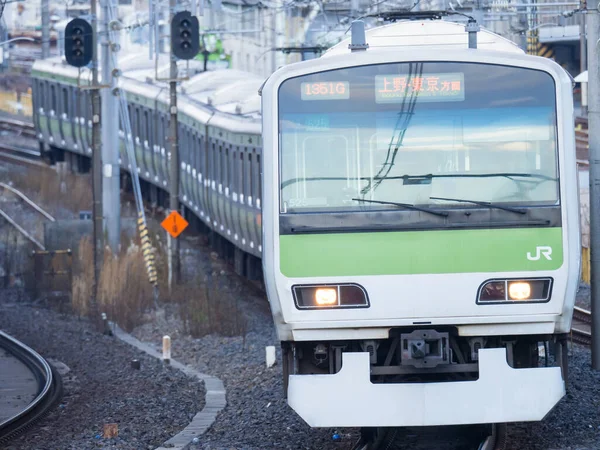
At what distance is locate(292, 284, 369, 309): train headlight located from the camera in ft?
26.3

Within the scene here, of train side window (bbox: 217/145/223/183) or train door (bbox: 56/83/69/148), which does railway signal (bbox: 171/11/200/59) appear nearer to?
train side window (bbox: 217/145/223/183)

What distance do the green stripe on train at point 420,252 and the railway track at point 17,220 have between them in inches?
599

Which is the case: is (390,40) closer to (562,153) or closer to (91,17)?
(562,153)

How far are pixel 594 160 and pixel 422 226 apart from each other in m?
4.14

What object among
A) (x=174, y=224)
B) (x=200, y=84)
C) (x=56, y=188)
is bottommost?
(x=56, y=188)

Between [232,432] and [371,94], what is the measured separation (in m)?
3.09

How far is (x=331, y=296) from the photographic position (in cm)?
804

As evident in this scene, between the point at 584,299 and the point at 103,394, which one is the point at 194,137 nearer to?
the point at 584,299

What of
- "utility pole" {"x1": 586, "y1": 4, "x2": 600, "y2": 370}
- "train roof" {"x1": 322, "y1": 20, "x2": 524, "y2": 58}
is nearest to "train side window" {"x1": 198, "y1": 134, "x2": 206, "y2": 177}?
"utility pole" {"x1": 586, "y1": 4, "x2": 600, "y2": 370}

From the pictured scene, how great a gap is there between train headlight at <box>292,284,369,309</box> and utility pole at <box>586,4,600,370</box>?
173 inches

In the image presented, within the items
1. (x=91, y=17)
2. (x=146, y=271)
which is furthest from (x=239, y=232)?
(x=91, y=17)

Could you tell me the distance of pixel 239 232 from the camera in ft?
66.7

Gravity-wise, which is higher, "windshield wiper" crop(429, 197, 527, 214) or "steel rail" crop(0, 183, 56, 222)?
"windshield wiper" crop(429, 197, 527, 214)

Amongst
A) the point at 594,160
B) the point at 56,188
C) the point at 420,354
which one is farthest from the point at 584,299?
the point at 56,188
